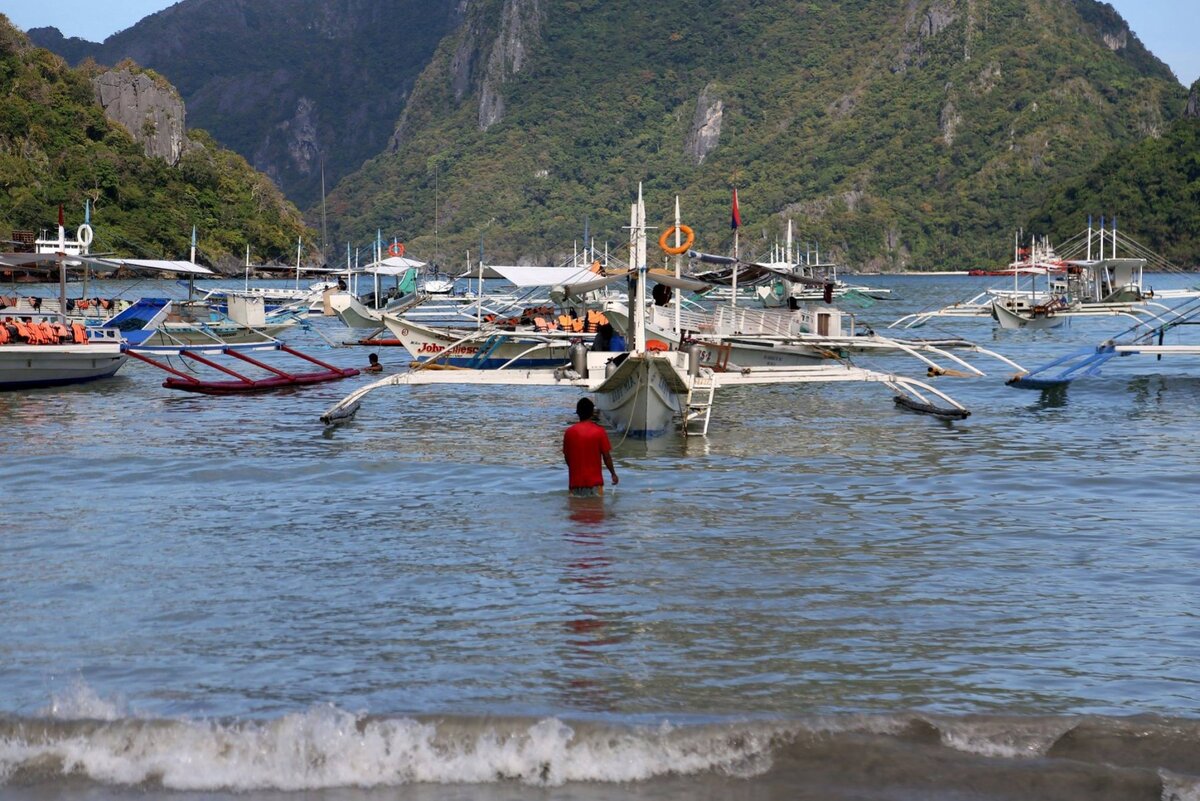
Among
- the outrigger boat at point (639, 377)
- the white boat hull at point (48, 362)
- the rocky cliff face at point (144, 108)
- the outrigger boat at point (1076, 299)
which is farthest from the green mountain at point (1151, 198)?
the outrigger boat at point (639, 377)

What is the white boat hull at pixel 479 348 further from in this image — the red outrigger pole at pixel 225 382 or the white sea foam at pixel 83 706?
the white sea foam at pixel 83 706

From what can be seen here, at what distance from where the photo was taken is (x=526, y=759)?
7.54 m

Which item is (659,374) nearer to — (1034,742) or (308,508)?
(308,508)

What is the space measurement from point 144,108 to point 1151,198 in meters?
116

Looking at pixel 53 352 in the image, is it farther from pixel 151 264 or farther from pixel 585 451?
pixel 585 451

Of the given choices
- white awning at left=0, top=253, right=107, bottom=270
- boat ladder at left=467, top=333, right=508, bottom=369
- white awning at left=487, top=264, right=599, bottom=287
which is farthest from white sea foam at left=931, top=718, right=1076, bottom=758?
white awning at left=487, top=264, right=599, bottom=287

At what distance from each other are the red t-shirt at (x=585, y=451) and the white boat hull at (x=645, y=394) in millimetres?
4594

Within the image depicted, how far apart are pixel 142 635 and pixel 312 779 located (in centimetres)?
296

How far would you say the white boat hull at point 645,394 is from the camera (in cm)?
1938

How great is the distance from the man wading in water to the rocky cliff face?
147 meters

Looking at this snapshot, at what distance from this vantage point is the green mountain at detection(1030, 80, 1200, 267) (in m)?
146

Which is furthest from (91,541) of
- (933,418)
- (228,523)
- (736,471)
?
(933,418)

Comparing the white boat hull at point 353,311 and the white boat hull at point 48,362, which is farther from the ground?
the white boat hull at point 353,311

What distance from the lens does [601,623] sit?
32.8ft
